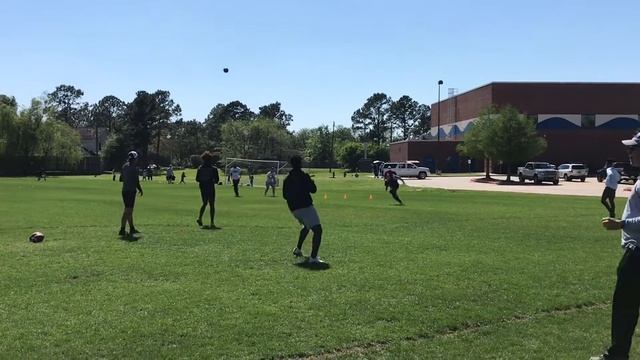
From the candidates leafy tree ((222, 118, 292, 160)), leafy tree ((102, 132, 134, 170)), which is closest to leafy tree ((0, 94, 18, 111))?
leafy tree ((102, 132, 134, 170))

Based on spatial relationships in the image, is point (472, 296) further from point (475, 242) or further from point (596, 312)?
point (475, 242)

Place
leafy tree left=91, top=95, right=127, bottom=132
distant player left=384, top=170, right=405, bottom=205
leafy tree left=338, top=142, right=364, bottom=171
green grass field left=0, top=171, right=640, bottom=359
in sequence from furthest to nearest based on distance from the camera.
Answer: leafy tree left=91, top=95, right=127, bottom=132, leafy tree left=338, top=142, right=364, bottom=171, distant player left=384, top=170, right=405, bottom=205, green grass field left=0, top=171, right=640, bottom=359

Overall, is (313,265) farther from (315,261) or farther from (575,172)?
(575,172)

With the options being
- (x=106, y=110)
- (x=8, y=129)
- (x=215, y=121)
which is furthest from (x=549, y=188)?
(x=106, y=110)

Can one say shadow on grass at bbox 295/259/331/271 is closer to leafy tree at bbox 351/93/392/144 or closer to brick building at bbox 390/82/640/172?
brick building at bbox 390/82/640/172

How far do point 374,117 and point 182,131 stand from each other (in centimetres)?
6222

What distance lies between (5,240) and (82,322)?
7.75 meters

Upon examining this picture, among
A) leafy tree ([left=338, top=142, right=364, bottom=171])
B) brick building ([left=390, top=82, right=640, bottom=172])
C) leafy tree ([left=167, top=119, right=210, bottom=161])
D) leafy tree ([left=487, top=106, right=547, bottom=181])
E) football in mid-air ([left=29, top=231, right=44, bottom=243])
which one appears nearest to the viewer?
football in mid-air ([left=29, top=231, right=44, bottom=243])

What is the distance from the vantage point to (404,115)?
18412 cm

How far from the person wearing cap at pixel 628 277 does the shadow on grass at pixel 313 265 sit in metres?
4.85

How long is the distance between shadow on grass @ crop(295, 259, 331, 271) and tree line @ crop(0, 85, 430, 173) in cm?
8011

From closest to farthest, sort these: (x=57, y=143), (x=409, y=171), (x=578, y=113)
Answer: (x=409, y=171), (x=578, y=113), (x=57, y=143)

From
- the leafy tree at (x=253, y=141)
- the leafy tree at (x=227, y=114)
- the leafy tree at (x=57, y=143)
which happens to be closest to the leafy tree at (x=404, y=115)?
the leafy tree at (x=227, y=114)

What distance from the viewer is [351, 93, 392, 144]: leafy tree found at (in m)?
184
